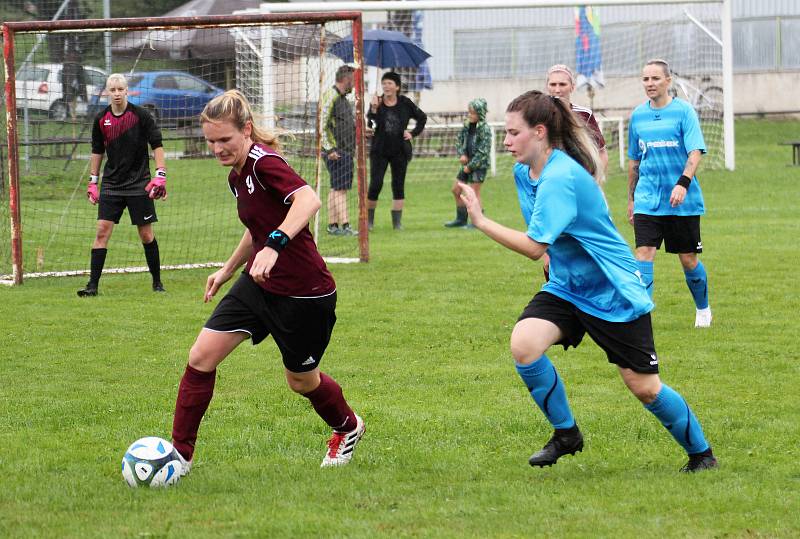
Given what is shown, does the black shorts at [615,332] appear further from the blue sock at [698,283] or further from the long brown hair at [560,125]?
the blue sock at [698,283]

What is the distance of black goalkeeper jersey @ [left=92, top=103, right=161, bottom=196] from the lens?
11.0 metres

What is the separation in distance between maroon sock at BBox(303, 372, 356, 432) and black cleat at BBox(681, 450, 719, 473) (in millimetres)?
1537

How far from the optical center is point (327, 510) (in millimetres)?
5020

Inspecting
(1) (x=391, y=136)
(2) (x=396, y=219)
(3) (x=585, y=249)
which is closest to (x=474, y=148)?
(1) (x=391, y=136)

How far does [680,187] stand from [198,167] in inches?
424

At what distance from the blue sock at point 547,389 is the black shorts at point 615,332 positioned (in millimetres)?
A: 178

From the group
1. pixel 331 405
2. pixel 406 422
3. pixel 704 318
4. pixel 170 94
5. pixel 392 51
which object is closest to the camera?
pixel 331 405

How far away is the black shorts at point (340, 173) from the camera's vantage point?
51.3 ft

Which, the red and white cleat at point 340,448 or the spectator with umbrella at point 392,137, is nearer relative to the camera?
the red and white cleat at point 340,448

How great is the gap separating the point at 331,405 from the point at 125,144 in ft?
19.7

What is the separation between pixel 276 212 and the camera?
544 cm

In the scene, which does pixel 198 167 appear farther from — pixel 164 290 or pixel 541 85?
pixel 541 85

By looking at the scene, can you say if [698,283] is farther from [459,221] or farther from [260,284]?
[459,221]

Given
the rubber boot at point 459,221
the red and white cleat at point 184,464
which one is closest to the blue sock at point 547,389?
the red and white cleat at point 184,464
